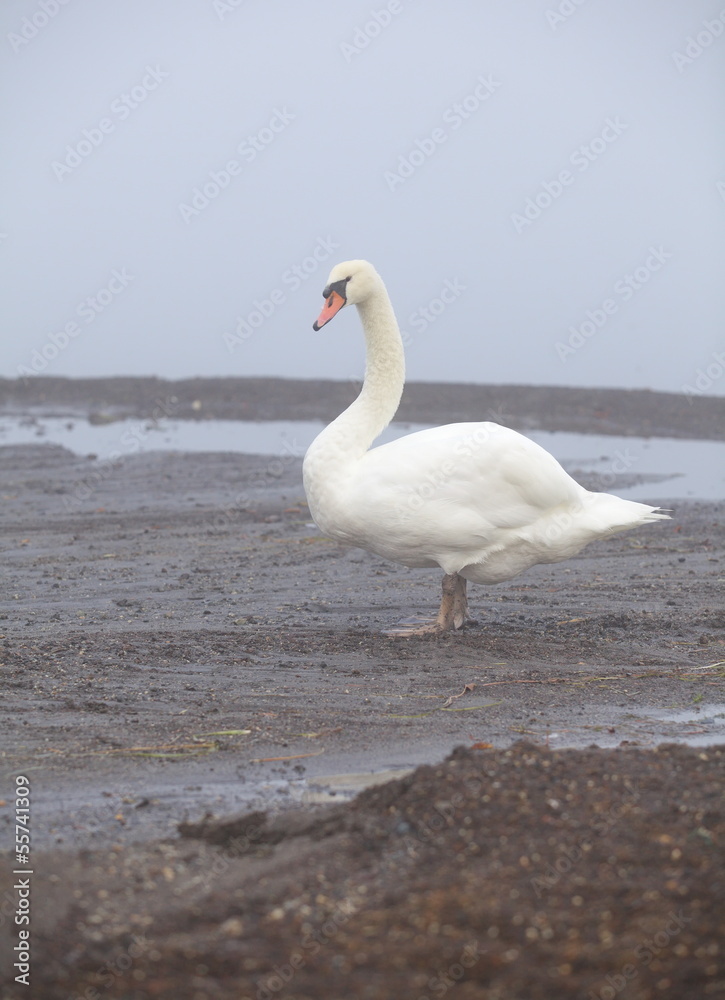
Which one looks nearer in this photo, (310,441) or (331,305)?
(331,305)

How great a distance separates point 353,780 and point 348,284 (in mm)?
4104

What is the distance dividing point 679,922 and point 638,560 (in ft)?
21.9

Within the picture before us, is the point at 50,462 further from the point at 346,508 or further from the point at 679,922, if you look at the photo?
the point at 679,922

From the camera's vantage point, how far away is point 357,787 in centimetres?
436

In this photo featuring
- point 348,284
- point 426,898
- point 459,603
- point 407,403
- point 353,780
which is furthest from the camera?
point 407,403

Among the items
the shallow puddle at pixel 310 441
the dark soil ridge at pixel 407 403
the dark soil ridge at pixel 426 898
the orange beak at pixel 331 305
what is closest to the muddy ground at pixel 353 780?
the dark soil ridge at pixel 426 898

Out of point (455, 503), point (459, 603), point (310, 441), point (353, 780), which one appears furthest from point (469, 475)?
point (310, 441)

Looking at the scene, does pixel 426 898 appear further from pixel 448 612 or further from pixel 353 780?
pixel 448 612

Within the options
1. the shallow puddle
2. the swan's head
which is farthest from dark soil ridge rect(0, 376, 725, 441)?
the swan's head

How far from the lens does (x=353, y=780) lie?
14.6ft

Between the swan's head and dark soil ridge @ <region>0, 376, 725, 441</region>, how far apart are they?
13.3 m

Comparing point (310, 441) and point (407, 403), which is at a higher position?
point (407, 403)

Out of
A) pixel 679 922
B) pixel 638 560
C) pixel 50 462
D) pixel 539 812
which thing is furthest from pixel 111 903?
pixel 50 462

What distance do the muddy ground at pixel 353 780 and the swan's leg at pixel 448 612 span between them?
19 centimetres
